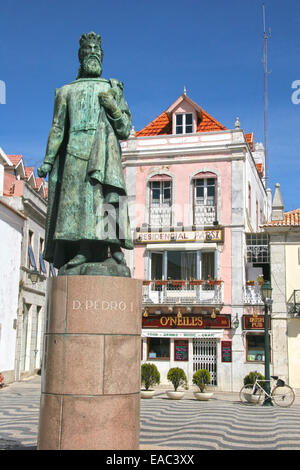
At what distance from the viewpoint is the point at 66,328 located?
21.5 feet

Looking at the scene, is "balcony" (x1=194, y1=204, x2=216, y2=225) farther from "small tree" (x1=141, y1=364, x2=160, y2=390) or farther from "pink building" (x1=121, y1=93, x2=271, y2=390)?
"small tree" (x1=141, y1=364, x2=160, y2=390)

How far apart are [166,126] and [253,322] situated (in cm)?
1142

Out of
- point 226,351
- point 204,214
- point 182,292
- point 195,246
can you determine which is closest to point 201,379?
point 226,351

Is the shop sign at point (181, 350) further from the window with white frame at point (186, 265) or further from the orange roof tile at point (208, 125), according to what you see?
the orange roof tile at point (208, 125)

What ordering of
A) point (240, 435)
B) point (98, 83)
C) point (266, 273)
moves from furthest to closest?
1. point (266, 273)
2. point (240, 435)
3. point (98, 83)

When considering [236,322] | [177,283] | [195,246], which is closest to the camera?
[236,322]

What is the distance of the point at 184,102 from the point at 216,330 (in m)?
11.8

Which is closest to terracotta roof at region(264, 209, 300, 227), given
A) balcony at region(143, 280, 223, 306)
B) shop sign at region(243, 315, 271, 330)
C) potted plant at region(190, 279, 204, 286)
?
balcony at region(143, 280, 223, 306)

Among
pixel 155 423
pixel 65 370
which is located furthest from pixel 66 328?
pixel 155 423

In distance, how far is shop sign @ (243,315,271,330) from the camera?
991 inches

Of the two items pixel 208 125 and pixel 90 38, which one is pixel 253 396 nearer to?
pixel 90 38

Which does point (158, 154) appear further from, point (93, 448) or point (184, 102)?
point (93, 448)

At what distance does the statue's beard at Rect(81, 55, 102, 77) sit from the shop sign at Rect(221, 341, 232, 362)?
63.0 feet

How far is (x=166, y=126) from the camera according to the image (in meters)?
29.8
